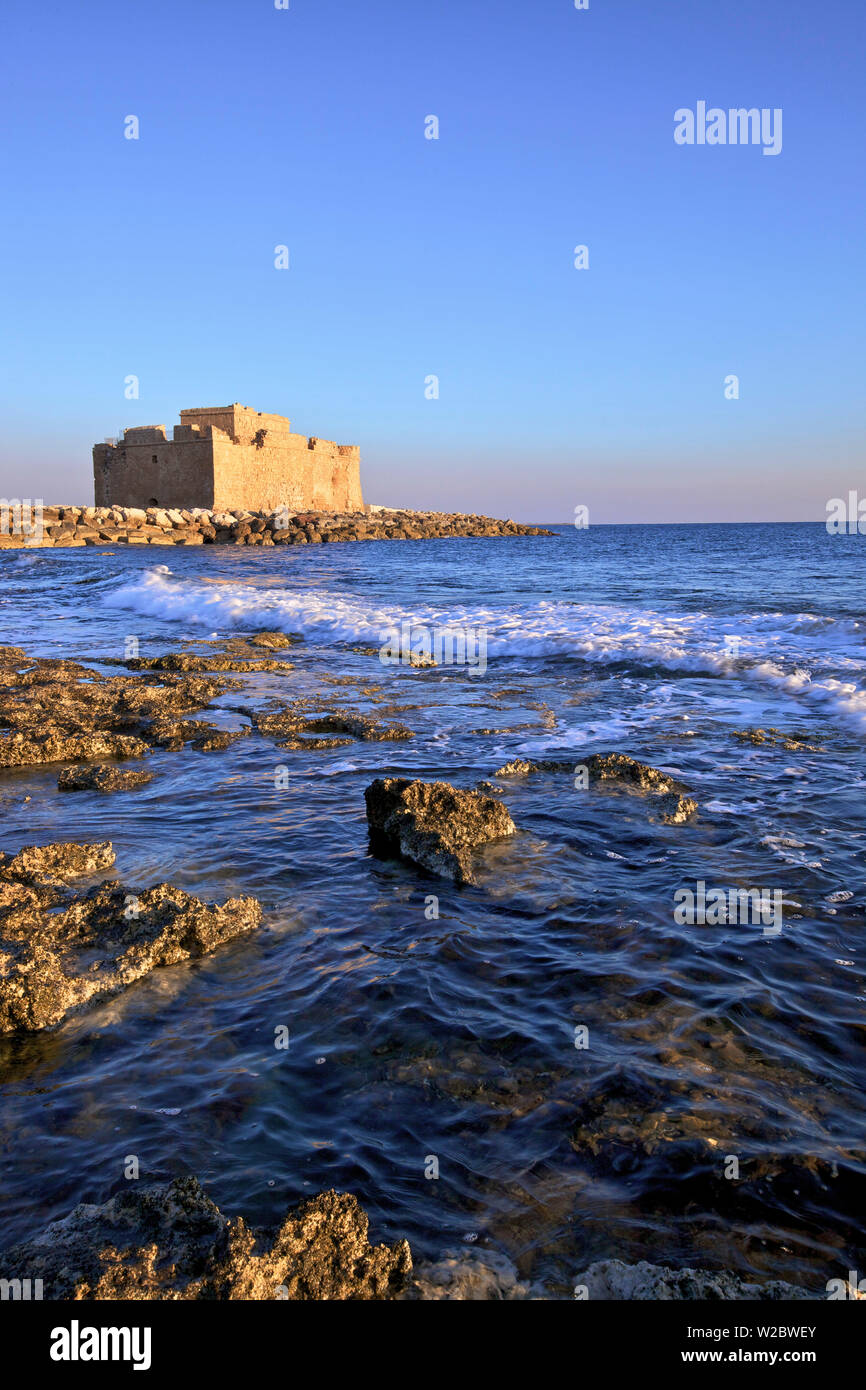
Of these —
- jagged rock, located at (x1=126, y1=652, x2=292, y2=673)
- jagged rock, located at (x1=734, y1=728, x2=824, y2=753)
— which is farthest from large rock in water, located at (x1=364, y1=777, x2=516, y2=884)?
jagged rock, located at (x1=126, y1=652, x2=292, y2=673)

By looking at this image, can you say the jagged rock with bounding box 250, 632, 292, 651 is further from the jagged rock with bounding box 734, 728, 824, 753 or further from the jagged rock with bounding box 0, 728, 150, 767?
→ the jagged rock with bounding box 734, 728, 824, 753

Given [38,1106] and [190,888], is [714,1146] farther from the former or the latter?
[190,888]

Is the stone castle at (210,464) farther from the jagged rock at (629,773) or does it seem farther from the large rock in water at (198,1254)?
the large rock in water at (198,1254)

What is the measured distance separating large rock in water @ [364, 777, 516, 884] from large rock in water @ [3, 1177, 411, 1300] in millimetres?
2262

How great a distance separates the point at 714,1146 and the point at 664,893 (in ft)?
5.41

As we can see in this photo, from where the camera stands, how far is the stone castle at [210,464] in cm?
5262

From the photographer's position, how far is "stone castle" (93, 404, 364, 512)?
173ft

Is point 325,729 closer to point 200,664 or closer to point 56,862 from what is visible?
point 56,862

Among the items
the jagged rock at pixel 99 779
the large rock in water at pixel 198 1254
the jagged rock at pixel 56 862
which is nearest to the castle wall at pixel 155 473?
the jagged rock at pixel 99 779

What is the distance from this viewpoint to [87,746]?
6.41m

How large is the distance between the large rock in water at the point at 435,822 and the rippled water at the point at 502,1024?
0.15 meters

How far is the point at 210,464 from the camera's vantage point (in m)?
52.2

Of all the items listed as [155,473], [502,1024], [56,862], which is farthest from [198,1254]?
[155,473]
